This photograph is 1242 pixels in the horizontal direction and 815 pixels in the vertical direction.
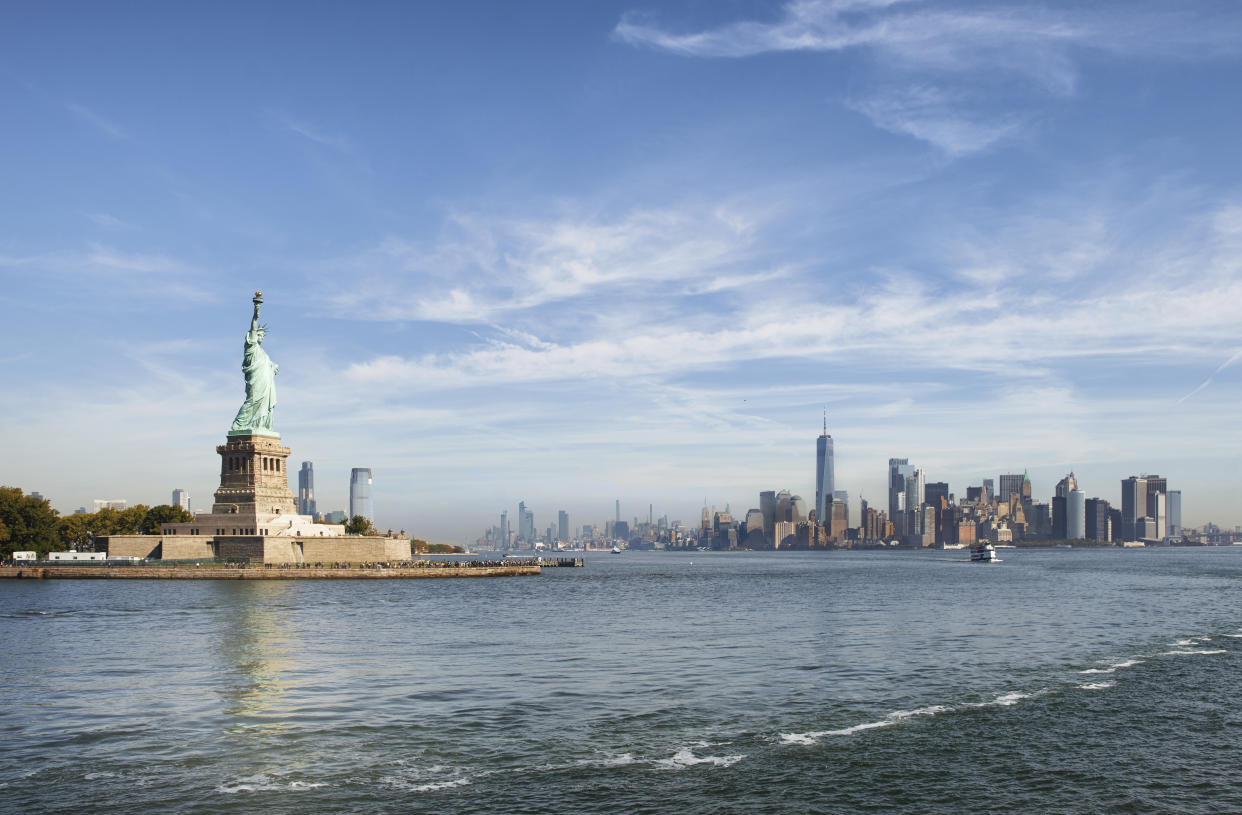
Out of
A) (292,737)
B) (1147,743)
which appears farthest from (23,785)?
(1147,743)

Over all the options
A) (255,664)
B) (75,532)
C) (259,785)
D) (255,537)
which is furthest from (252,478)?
(259,785)

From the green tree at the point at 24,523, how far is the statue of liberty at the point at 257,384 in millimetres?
27720

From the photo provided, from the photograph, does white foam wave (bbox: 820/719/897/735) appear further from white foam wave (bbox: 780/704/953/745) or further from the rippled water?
the rippled water

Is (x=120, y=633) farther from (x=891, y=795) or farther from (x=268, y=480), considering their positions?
(x=268, y=480)

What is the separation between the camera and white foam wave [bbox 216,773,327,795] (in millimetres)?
25797

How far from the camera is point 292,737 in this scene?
1246 inches

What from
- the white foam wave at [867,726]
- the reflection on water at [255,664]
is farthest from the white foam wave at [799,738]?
the reflection on water at [255,664]

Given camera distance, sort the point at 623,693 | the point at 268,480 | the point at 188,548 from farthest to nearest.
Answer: the point at 268,480 → the point at 188,548 → the point at 623,693

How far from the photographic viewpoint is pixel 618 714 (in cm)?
3522

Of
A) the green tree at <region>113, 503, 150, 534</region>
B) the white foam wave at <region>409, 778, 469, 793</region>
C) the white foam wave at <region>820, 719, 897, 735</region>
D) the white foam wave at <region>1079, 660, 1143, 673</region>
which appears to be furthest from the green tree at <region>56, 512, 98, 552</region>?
the white foam wave at <region>820, 719, 897, 735</region>

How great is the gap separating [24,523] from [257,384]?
114 ft

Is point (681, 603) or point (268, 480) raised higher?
point (268, 480)

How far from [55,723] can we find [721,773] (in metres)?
22.7

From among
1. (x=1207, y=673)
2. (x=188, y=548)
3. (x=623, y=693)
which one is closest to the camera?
(x=623, y=693)
